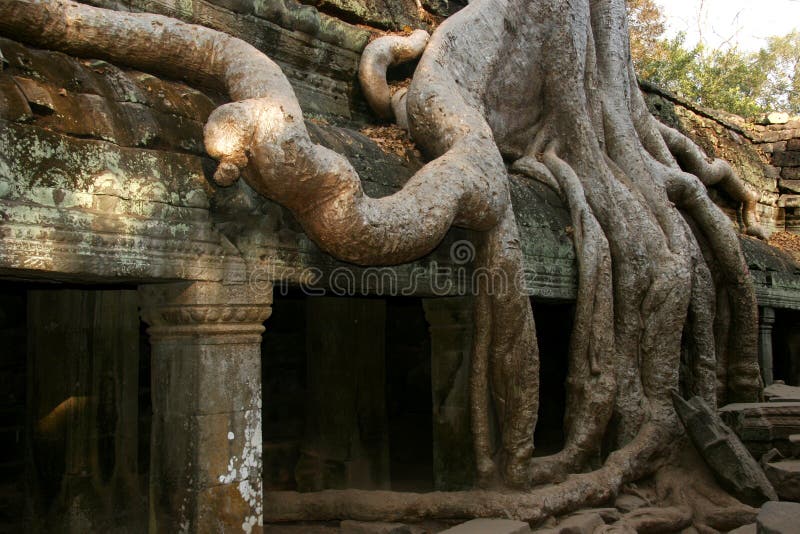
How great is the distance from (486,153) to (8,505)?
3722mm

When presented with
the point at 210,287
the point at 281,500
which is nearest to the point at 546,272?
the point at 281,500

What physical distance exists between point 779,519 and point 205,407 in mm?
2352

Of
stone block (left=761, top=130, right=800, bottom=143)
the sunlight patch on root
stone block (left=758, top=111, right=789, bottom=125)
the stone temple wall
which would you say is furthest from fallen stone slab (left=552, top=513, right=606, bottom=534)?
stone block (left=758, top=111, right=789, bottom=125)

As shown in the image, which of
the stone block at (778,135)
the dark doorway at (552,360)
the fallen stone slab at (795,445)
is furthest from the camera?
the stone block at (778,135)

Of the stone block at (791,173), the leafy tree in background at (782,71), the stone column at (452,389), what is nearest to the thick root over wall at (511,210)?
the stone column at (452,389)

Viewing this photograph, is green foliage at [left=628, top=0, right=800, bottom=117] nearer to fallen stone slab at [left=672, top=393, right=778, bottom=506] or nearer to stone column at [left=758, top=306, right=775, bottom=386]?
stone column at [left=758, top=306, right=775, bottom=386]

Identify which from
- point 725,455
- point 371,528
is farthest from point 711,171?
point 371,528

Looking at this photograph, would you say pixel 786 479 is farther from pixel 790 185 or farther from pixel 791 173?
A: pixel 791 173

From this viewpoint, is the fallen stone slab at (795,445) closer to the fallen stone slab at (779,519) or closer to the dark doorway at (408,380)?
the fallen stone slab at (779,519)

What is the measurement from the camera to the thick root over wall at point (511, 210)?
3.17 meters

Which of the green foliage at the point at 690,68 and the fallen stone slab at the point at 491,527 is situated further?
the green foliage at the point at 690,68

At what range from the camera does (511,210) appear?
14.3 ft

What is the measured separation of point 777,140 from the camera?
1052 cm

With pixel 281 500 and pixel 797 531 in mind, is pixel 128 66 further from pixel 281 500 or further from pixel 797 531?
pixel 797 531
